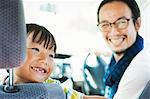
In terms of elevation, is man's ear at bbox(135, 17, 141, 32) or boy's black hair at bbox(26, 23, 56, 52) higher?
man's ear at bbox(135, 17, 141, 32)

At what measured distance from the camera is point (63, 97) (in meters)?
1.02

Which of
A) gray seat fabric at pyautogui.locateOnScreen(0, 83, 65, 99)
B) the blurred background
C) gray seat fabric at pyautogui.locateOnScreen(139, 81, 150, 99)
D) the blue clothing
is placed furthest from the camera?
the blurred background

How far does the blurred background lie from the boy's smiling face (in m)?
0.58

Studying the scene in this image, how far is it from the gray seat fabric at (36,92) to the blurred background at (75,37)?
1055mm

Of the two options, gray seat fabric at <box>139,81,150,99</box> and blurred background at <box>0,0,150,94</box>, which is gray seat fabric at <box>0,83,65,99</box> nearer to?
gray seat fabric at <box>139,81,150,99</box>

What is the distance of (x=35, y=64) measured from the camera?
149cm

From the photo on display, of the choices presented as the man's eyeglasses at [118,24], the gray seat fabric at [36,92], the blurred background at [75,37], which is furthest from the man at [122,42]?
the gray seat fabric at [36,92]

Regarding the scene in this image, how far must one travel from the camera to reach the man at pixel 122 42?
1519 millimetres

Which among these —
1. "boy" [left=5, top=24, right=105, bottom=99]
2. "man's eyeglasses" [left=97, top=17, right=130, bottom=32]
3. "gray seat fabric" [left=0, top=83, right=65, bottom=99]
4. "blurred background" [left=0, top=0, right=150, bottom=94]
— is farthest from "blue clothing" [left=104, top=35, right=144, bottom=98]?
"gray seat fabric" [left=0, top=83, right=65, bottom=99]

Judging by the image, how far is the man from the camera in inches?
59.8

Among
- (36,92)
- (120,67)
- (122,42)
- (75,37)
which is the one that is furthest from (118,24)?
(36,92)

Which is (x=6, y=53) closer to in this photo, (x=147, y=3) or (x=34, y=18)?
(x=147, y=3)

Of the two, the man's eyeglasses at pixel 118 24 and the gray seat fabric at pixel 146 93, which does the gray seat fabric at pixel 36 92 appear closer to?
the gray seat fabric at pixel 146 93

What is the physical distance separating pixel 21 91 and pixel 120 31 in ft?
2.67
